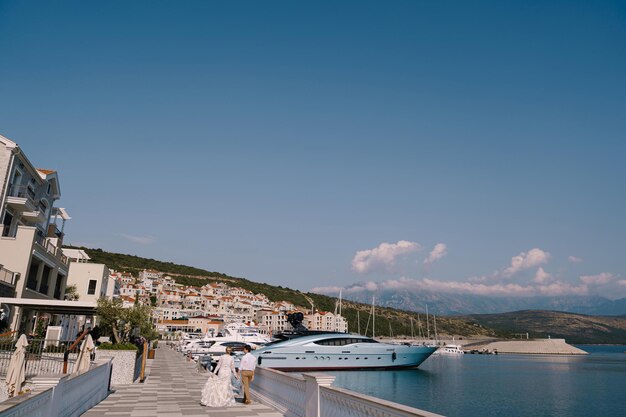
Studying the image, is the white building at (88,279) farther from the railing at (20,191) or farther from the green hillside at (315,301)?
the green hillside at (315,301)

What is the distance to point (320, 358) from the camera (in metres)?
42.2

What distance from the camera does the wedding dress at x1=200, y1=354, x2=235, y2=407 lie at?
11695mm

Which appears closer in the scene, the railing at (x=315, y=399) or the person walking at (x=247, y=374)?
the railing at (x=315, y=399)

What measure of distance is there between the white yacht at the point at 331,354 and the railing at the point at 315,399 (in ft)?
88.7

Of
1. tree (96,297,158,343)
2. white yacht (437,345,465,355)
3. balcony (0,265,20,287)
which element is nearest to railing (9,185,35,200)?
balcony (0,265,20,287)

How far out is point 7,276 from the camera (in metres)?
25.2

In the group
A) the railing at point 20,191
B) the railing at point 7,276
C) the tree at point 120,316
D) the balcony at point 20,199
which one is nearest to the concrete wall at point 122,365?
the tree at point 120,316

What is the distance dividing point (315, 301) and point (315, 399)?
177755 millimetres

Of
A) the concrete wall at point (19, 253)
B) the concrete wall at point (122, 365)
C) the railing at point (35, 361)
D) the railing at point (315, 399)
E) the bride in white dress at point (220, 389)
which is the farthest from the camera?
the concrete wall at point (19, 253)

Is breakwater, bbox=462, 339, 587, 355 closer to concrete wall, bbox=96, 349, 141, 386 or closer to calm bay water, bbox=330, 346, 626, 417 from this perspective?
calm bay water, bbox=330, 346, 626, 417

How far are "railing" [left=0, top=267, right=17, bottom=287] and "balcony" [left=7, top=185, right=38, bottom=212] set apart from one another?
568 cm

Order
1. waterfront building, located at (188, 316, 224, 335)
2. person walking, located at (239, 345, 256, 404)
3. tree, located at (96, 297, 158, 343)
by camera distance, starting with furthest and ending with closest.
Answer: waterfront building, located at (188, 316, 224, 335), tree, located at (96, 297, 158, 343), person walking, located at (239, 345, 256, 404)

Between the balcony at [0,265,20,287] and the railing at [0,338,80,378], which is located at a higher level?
the balcony at [0,265,20,287]

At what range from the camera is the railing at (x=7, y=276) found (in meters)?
24.5
